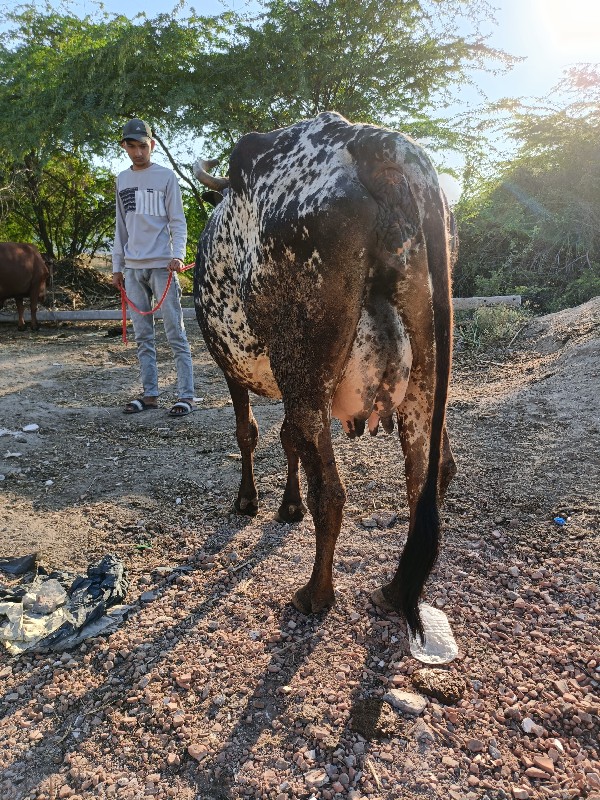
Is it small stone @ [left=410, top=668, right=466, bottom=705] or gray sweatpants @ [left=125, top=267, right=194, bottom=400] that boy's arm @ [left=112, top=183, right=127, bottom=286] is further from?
small stone @ [left=410, top=668, right=466, bottom=705]

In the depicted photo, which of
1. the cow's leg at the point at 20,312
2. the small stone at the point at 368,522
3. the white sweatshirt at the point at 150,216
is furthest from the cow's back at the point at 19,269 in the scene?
the small stone at the point at 368,522

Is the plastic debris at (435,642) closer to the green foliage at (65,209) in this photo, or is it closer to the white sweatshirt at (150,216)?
the white sweatshirt at (150,216)

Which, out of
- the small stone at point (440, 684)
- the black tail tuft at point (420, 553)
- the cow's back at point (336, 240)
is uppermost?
the cow's back at point (336, 240)

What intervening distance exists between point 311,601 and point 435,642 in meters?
0.50

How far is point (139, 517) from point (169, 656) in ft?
4.11

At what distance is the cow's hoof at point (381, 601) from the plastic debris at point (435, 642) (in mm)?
132

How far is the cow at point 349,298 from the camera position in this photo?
6.44ft

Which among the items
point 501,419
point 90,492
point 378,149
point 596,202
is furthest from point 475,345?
point 378,149

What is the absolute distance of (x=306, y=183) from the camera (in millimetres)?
2084

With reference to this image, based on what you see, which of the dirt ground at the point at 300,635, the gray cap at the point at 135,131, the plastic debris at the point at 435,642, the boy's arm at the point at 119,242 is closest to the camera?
the dirt ground at the point at 300,635

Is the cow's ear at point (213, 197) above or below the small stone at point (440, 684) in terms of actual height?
above

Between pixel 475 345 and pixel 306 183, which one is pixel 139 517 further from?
pixel 475 345

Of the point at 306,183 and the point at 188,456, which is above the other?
the point at 306,183

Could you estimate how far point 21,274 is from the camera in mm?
9602
